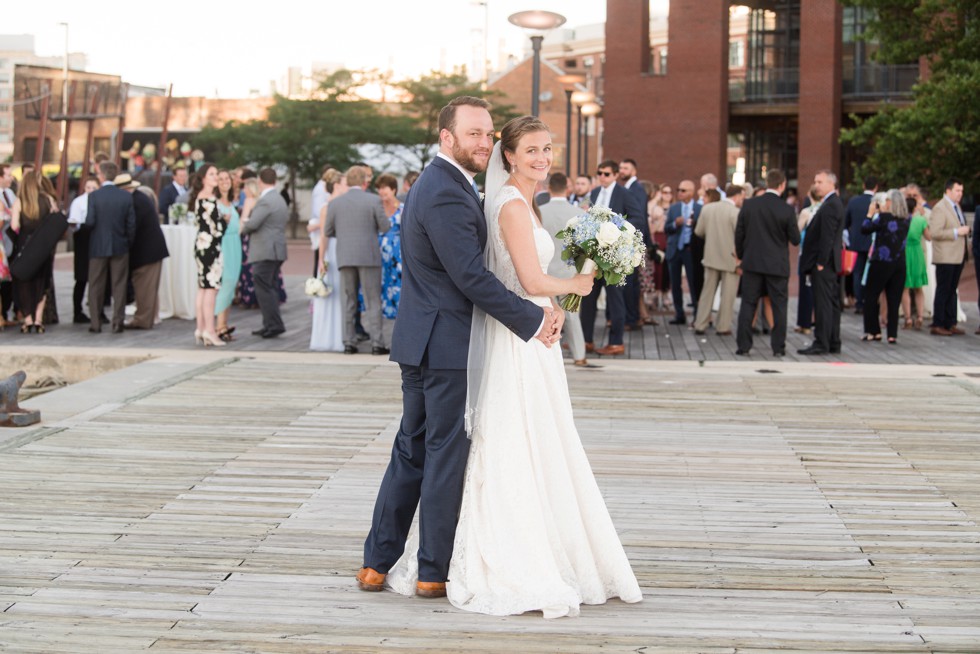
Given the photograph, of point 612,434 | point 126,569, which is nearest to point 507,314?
point 126,569

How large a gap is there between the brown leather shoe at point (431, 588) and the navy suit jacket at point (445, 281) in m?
0.87

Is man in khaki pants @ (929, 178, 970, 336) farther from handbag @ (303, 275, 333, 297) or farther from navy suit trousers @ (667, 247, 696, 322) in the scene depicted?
handbag @ (303, 275, 333, 297)

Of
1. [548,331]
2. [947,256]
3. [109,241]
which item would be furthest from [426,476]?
[947,256]

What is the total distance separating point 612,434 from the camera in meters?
8.50

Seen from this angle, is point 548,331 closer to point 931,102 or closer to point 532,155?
point 532,155

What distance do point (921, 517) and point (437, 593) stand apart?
283 centimetres

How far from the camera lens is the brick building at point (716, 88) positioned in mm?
42188

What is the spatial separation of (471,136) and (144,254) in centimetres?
1117

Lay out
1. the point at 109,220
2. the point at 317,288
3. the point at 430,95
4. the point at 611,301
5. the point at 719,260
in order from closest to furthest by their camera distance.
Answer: the point at 317,288, the point at 611,301, the point at 109,220, the point at 719,260, the point at 430,95

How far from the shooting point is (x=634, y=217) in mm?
13703

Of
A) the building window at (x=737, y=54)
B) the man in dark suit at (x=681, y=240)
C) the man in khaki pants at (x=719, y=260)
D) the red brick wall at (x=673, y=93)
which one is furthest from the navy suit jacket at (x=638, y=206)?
the building window at (x=737, y=54)

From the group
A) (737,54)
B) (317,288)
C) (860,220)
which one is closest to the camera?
(317,288)

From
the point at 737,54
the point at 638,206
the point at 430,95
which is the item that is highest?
the point at 737,54

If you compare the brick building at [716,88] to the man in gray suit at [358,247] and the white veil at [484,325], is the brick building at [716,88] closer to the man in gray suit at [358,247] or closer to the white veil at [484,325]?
the man in gray suit at [358,247]
